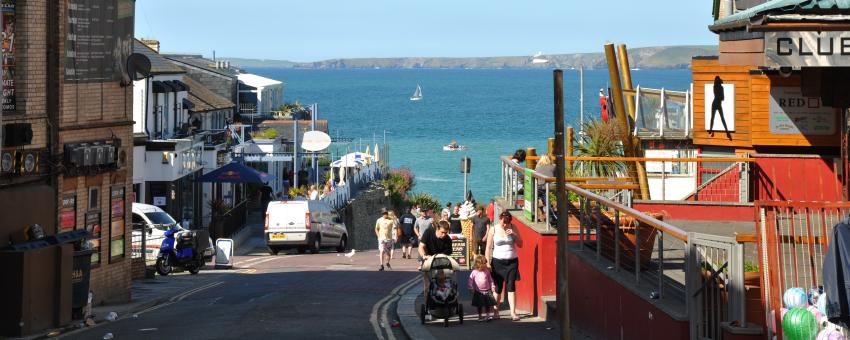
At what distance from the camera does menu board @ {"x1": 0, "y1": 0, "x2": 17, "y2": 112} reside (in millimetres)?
20969

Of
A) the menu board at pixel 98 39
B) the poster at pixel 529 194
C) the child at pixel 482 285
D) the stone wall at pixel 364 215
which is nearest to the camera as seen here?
the child at pixel 482 285

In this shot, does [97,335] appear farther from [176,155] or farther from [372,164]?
[372,164]

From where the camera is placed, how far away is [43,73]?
72.8 feet

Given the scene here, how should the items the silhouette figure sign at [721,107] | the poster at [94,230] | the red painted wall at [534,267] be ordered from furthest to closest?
the silhouette figure sign at [721,107] < the poster at [94,230] < the red painted wall at [534,267]

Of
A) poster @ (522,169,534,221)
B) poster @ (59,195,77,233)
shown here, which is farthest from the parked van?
poster @ (522,169,534,221)

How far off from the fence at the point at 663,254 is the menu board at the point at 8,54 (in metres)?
8.43

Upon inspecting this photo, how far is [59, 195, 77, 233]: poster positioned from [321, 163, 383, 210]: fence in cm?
2213

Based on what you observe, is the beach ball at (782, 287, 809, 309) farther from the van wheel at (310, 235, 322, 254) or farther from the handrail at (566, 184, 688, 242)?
the van wheel at (310, 235, 322, 254)

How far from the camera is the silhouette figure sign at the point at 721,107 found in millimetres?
24828

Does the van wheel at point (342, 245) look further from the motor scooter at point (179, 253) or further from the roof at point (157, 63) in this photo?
the motor scooter at point (179, 253)

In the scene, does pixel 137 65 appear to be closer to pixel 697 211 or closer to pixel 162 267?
pixel 162 267

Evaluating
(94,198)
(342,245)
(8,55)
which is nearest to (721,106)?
(94,198)

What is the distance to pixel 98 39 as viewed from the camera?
24.3 meters

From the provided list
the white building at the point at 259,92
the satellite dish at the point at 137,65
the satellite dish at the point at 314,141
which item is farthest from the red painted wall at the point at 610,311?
the white building at the point at 259,92
